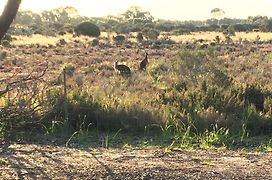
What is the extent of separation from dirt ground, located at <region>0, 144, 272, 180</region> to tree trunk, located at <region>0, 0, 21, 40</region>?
2947 mm

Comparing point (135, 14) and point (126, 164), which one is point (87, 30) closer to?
point (126, 164)

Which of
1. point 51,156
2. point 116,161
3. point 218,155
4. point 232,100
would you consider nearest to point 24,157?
point 51,156

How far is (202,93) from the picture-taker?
13.2m

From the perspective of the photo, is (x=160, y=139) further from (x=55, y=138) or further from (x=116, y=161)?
(x=116, y=161)

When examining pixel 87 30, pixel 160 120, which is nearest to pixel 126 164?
pixel 160 120

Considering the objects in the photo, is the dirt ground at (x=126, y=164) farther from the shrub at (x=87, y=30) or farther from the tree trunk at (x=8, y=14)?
the shrub at (x=87, y=30)

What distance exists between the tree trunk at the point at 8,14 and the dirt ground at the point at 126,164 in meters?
2.95

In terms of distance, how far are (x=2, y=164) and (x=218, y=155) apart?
10.6ft

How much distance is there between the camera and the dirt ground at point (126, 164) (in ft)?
21.6

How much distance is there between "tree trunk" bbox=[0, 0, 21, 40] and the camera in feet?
12.9

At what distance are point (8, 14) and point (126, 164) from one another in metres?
3.58

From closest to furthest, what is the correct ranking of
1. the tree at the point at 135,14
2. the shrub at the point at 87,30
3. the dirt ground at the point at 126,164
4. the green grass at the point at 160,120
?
the dirt ground at the point at 126,164 < the green grass at the point at 160,120 < the shrub at the point at 87,30 < the tree at the point at 135,14

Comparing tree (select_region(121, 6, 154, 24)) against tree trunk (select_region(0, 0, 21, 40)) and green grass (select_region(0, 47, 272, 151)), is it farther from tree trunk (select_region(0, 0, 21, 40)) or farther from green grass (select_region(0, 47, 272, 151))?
tree trunk (select_region(0, 0, 21, 40))

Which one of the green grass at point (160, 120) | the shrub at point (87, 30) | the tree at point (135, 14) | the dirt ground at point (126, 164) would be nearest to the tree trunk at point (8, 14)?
the dirt ground at point (126, 164)
